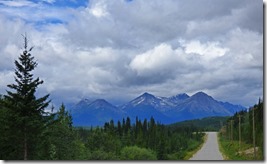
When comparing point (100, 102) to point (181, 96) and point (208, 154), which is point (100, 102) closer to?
point (181, 96)

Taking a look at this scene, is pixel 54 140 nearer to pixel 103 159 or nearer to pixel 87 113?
pixel 87 113

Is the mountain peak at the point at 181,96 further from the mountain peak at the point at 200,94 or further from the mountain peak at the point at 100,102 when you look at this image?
the mountain peak at the point at 100,102

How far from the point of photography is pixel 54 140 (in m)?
11.0

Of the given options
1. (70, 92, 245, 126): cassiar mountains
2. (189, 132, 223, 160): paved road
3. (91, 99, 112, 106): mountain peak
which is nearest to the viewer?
(189, 132, 223, 160): paved road

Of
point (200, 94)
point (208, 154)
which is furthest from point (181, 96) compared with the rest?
point (208, 154)

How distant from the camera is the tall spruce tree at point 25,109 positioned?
8281mm

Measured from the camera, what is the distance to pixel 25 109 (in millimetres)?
8398

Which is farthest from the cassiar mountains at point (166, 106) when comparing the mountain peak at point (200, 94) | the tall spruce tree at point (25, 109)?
the tall spruce tree at point (25, 109)

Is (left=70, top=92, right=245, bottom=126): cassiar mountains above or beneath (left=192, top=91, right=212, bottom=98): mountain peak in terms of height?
beneath

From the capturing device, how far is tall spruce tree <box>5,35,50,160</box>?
8281 millimetres

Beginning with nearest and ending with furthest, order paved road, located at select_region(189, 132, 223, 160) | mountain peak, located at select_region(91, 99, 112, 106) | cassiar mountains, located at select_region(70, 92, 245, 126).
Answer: paved road, located at select_region(189, 132, 223, 160) < cassiar mountains, located at select_region(70, 92, 245, 126) < mountain peak, located at select_region(91, 99, 112, 106)

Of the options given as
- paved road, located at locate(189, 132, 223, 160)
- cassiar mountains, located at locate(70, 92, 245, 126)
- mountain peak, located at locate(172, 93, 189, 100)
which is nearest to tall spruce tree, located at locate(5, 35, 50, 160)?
cassiar mountains, located at locate(70, 92, 245, 126)

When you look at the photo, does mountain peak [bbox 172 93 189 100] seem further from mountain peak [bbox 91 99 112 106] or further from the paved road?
mountain peak [bbox 91 99 112 106]

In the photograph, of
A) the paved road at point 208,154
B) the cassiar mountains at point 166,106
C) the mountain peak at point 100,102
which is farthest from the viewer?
the mountain peak at point 100,102
